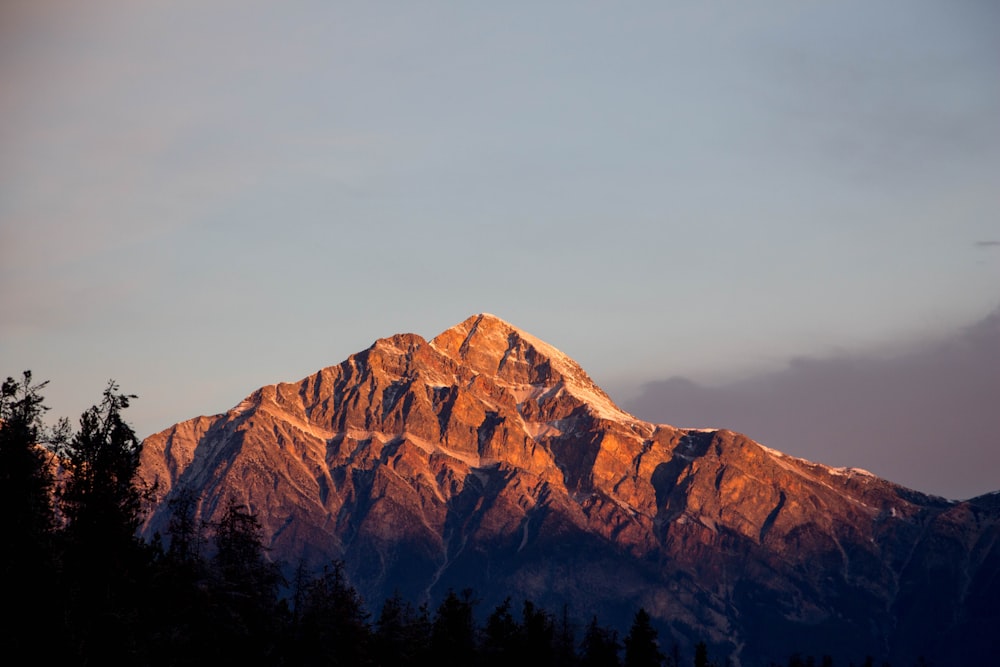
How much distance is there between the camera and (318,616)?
143m

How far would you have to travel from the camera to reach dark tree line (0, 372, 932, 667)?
94.2m

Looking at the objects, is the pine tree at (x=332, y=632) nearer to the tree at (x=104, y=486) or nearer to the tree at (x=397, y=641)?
the tree at (x=397, y=641)

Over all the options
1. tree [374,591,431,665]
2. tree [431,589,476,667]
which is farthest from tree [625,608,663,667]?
tree [374,591,431,665]

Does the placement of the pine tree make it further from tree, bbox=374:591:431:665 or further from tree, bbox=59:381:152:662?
tree, bbox=59:381:152:662

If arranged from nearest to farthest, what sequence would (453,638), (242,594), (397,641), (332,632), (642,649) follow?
1. (242,594)
2. (332,632)
3. (397,641)
4. (453,638)
5. (642,649)

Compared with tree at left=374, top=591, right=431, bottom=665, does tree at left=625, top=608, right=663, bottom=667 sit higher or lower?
→ higher

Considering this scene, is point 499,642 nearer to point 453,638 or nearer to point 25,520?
point 453,638

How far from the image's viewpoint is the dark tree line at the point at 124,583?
309 feet

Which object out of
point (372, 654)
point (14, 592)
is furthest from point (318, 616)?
point (14, 592)

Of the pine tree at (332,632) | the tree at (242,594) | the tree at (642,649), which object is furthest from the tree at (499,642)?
the tree at (242,594)

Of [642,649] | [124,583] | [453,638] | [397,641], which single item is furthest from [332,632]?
[642,649]

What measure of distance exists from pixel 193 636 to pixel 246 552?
75.4 feet

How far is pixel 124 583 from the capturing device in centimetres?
10538

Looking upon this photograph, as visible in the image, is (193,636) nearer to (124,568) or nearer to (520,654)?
(124,568)
